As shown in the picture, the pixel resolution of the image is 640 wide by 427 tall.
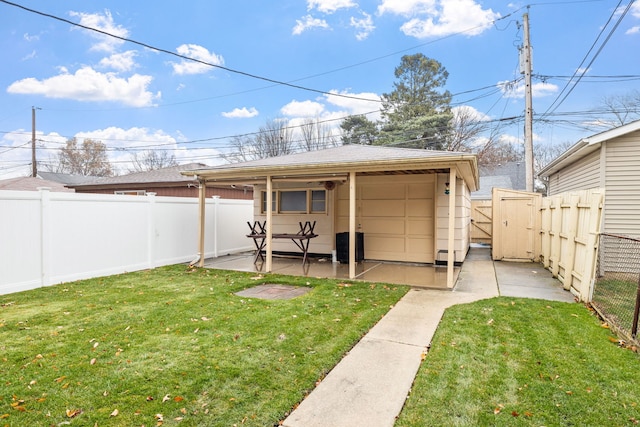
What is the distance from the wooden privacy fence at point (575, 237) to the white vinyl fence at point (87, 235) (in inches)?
328

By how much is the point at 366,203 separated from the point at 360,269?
77.4 inches

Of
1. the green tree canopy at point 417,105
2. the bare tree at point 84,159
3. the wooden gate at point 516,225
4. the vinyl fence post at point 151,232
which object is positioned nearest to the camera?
the vinyl fence post at point 151,232

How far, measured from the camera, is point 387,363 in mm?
3197

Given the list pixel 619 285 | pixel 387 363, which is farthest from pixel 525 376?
pixel 619 285

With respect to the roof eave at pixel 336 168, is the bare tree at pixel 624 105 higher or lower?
higher

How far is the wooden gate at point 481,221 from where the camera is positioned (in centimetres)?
1336

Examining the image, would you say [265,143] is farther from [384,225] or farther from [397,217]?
[397,217]

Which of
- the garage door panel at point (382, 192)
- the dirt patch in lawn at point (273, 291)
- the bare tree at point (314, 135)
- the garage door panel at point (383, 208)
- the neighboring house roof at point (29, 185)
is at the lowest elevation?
the dirt patch in lawn at point (273, 291)

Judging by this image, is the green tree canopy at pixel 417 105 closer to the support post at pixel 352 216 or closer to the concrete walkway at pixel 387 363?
the support post at pixel 352 216

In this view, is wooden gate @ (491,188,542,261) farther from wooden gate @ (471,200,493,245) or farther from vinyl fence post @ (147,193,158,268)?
vinyl fence post @ (147,193,158,268)

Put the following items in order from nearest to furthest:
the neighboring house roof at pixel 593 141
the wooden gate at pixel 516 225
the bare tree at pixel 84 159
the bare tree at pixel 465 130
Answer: the neighboring house roof at pixel 593 141 < the wooden gate at pixel 516 225 < the bare tree at pixel 465 130 < the bare tree at pixel 84 159

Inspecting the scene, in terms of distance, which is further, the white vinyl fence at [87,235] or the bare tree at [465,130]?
the bare tree at [465,130]

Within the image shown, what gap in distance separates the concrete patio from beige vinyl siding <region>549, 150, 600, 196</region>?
360 cm

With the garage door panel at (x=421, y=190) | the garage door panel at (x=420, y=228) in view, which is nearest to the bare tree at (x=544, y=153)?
the garage door panel at (x=421, y=190)
